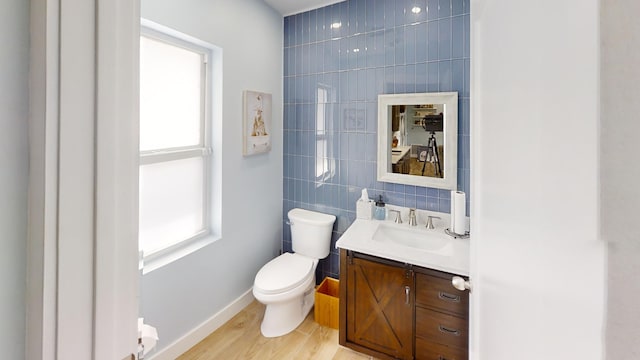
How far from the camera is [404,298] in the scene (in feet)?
5.46

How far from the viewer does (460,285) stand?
2.80ft

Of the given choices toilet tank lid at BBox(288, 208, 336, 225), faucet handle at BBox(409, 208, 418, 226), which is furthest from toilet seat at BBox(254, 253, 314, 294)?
faucet handle at BBox(409, 208, 418, 226)

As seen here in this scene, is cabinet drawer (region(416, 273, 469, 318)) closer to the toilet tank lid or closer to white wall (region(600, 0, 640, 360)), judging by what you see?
the toilet tank lid

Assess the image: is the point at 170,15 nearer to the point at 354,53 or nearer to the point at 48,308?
the point at 354,53

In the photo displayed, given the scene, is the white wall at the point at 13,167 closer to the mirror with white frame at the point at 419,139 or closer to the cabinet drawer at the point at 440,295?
the cabinet drawer at the point at 440,295

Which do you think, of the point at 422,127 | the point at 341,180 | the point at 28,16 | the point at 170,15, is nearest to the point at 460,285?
→ the point at 28,16

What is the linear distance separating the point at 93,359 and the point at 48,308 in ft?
0.38

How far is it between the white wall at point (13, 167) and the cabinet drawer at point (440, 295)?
5.22ft

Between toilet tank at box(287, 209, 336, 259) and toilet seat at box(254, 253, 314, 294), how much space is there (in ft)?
0.28

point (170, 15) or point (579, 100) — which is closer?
point (579, 100)

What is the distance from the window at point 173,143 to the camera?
5.50 ft

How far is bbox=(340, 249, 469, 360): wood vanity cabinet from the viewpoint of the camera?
1.54 metres

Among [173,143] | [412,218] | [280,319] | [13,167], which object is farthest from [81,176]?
[412,218]

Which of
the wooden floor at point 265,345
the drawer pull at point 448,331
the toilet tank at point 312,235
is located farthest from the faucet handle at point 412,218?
the wooden floor at point 265,345
